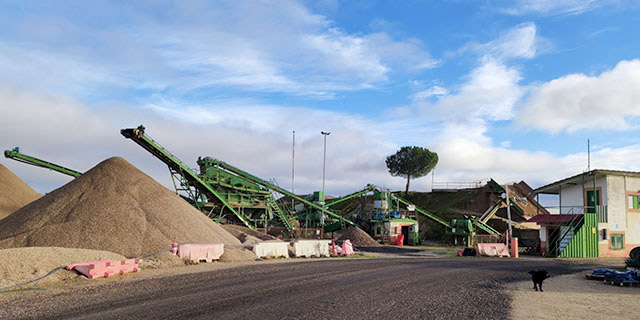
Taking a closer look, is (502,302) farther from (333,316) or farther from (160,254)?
(160,254)

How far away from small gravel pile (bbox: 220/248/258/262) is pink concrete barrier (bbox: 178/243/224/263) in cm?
34

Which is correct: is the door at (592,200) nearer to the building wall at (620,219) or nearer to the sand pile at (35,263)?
the building wall at (620,219)

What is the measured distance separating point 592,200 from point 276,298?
31857 mm

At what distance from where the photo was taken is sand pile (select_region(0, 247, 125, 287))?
48.5 feet

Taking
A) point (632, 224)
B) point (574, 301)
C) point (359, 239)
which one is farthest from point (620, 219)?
point (574, 301)

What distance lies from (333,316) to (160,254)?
1334 cm

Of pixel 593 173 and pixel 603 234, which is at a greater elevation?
pixel 593 173

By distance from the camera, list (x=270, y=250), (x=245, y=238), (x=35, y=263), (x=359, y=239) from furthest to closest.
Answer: (x=359, y=239), (x=245, y=238), (x=270, y=250), (x=35, y=263)

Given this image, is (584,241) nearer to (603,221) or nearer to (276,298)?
(603,221)

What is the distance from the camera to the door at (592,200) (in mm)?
34406

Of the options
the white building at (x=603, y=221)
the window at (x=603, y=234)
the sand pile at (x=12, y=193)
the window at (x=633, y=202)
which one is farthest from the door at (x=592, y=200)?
the sand pile at (x=12, y=193)

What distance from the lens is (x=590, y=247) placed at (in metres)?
33.5

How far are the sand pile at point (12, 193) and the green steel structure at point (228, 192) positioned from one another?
23689 mm

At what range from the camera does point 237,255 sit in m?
25.0
